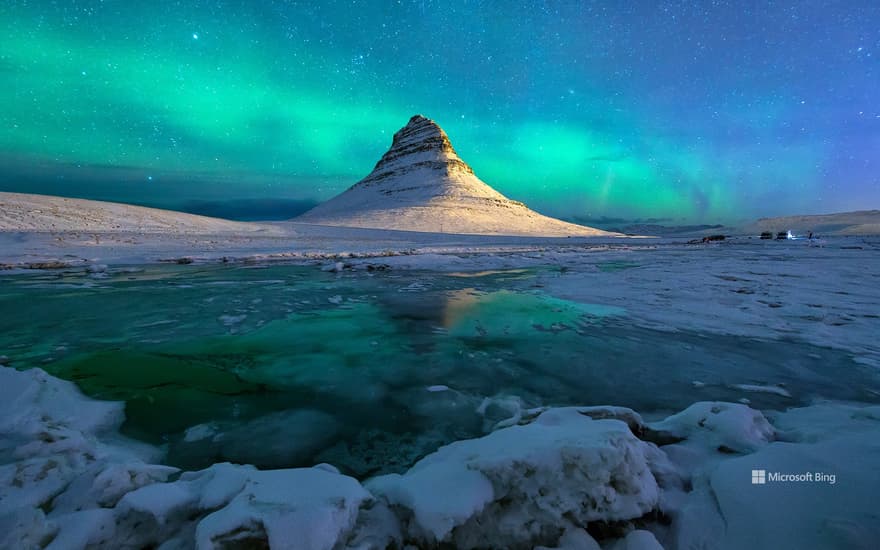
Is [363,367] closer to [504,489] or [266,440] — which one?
[266,440]

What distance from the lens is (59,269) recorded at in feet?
45.1

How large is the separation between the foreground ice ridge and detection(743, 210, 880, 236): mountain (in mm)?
171907

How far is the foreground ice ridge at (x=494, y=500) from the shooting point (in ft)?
5.51

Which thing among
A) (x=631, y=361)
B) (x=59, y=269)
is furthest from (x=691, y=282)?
(x=59, y=269)

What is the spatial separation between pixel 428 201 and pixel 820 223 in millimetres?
168653

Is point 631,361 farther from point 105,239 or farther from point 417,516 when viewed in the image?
point 105,239

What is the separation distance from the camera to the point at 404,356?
504 centimetres

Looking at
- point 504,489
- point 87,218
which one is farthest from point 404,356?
point 87,218

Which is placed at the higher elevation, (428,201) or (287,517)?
(428,201)

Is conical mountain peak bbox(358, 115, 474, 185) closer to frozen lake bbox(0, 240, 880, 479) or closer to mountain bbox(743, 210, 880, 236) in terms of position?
frozen lake bbox(0, 240, 880, 479)

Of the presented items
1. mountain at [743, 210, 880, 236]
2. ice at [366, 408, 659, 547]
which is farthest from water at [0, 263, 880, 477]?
mountain at [743, 210, 880, 236]

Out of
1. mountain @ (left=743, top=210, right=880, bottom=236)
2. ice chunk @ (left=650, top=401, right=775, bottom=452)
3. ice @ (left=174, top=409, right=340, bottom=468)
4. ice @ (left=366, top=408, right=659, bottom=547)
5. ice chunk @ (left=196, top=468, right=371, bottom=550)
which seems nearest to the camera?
ice chunk @ (left=196, top=468, right=371, bottom=550)

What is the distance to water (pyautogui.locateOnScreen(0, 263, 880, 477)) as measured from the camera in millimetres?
3139

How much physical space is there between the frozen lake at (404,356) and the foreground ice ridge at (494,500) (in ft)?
2.22
